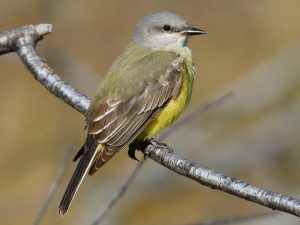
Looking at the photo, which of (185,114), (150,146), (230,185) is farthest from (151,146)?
(185,114)

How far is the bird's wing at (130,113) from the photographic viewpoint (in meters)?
4.88

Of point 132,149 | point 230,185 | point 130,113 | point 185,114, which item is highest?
point 230,185

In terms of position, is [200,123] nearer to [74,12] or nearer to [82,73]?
[82,73]

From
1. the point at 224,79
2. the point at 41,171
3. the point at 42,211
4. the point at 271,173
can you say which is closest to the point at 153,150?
the point at 42,211

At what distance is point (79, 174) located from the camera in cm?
462

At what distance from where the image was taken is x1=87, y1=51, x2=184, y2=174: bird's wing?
16.0 feet

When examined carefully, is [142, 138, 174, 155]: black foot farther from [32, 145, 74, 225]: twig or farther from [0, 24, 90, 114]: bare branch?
[32, 145, 74, 225]: twig

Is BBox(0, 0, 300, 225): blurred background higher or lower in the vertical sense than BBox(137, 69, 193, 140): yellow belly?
lower

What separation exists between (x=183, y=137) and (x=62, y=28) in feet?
8.58

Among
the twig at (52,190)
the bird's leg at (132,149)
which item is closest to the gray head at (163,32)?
the bird's leg at (132,149)

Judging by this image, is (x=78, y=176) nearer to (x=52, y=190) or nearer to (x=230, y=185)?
(x=52, y=190)

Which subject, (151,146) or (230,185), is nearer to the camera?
(230,185)

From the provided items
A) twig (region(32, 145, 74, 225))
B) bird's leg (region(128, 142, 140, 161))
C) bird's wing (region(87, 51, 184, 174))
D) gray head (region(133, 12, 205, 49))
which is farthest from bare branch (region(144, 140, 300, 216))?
gray head (region(133, 12, 205, 49))

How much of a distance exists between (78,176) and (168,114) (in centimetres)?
87
